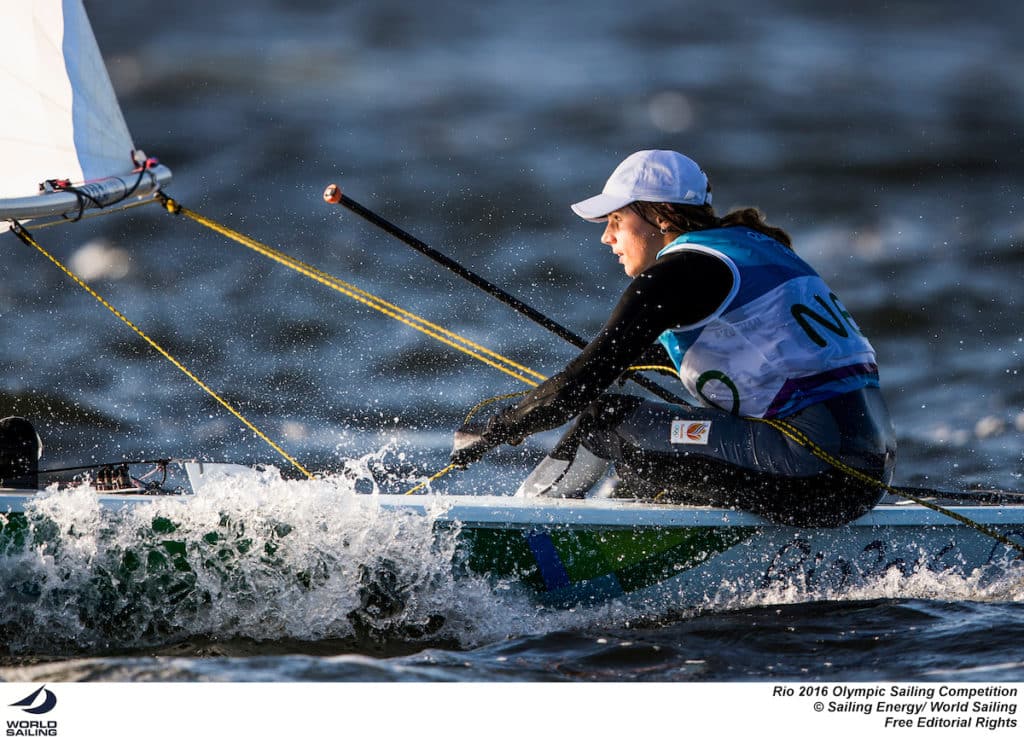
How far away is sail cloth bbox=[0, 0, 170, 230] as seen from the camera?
12.7ft

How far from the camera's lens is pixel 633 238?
10.9 ft

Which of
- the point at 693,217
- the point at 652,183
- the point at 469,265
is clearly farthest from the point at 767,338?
Result: the point at 469,265

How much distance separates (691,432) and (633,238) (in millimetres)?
556

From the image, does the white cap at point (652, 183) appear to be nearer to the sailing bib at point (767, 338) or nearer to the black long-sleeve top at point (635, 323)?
the sailing bib at point (767, 338)

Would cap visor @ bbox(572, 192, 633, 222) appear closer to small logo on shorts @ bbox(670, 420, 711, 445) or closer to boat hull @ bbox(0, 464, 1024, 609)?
small logo on shorts @ bbox(670, 420, 711, 445)

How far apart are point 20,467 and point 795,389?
6.53ft

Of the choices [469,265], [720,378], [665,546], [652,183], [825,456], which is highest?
[469,265]

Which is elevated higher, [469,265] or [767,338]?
[469,265]

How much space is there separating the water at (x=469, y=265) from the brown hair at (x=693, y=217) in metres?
1.00

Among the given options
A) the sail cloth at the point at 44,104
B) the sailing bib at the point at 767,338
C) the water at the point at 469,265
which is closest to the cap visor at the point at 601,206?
the sailing bib at the point at 767,338

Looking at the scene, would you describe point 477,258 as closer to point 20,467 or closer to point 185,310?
point 185,310
